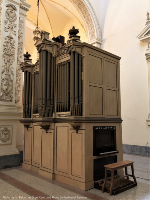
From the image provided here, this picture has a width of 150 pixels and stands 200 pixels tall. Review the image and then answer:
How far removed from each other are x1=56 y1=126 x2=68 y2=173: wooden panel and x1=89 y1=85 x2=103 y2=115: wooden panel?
0.70m

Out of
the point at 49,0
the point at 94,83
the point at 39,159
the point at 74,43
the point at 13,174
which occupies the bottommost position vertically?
the point at 13,174

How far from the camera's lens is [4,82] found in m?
5.42

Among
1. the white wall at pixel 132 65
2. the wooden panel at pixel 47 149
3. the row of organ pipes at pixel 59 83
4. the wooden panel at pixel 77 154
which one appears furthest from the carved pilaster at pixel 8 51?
the white wall at pixel 132 65

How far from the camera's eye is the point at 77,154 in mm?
3725

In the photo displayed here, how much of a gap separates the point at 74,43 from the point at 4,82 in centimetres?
263

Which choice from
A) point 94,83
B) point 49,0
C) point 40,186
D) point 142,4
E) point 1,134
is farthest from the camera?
point 49,0

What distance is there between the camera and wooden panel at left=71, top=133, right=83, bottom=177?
364 centimetres

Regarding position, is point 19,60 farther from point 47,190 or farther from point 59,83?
point 47,190

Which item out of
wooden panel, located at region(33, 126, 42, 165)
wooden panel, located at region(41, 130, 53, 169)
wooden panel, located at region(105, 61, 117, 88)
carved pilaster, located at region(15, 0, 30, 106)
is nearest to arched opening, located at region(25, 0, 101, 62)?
carved pilaster, located at region(15, 0, 30, 106)

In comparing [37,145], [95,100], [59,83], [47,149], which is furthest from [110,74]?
[37,145]

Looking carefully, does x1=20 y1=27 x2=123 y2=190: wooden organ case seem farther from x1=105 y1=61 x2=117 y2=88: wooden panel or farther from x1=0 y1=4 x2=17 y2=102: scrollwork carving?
x1=0 y1=4 x2=17 y2=102: scrollwork carving

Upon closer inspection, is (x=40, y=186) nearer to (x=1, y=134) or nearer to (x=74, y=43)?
(x=1, y=134)

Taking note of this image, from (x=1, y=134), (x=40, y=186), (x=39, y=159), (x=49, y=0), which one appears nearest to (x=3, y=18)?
(x=1, y=134)

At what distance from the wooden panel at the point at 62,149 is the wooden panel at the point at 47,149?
0.20 m
